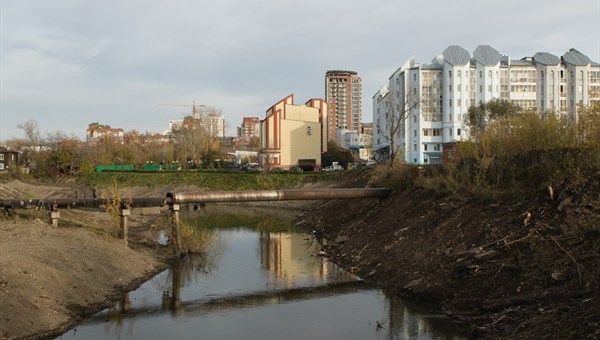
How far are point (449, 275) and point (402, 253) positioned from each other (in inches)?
170

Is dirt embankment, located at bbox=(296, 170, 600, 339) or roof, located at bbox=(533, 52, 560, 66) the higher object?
roof, located at bbox=(533, 52, 560, 66)

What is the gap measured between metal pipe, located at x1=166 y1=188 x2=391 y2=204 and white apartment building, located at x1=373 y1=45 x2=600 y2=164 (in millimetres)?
59768

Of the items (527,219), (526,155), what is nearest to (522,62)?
(526,155)

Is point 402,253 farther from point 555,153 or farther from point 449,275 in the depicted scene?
point 555,153

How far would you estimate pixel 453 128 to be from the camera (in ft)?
291

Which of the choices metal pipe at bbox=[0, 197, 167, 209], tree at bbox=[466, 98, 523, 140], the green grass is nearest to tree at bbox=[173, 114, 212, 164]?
the green grass

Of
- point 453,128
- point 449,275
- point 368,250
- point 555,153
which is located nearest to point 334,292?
point 449,275

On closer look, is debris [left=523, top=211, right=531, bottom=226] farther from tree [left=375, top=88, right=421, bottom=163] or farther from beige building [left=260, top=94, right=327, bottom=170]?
beige building [left=260, top=94, right=327, bottom=170]

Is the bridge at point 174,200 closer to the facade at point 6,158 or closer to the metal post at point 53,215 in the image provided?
the metal post at point 53,215

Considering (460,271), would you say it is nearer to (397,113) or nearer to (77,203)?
(77,203)

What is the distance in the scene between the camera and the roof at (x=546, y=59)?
9112 centimetres

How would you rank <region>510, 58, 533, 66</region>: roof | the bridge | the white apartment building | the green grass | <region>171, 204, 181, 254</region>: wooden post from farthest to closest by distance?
<region>510, 58, 533, 66</region>: roof, the white apartment building, the green grass, the bridge, <region>171, 204, 181, 254</region>: wooden post

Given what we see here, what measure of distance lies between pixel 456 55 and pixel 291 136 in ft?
110

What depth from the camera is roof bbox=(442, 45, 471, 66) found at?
89.3 m
